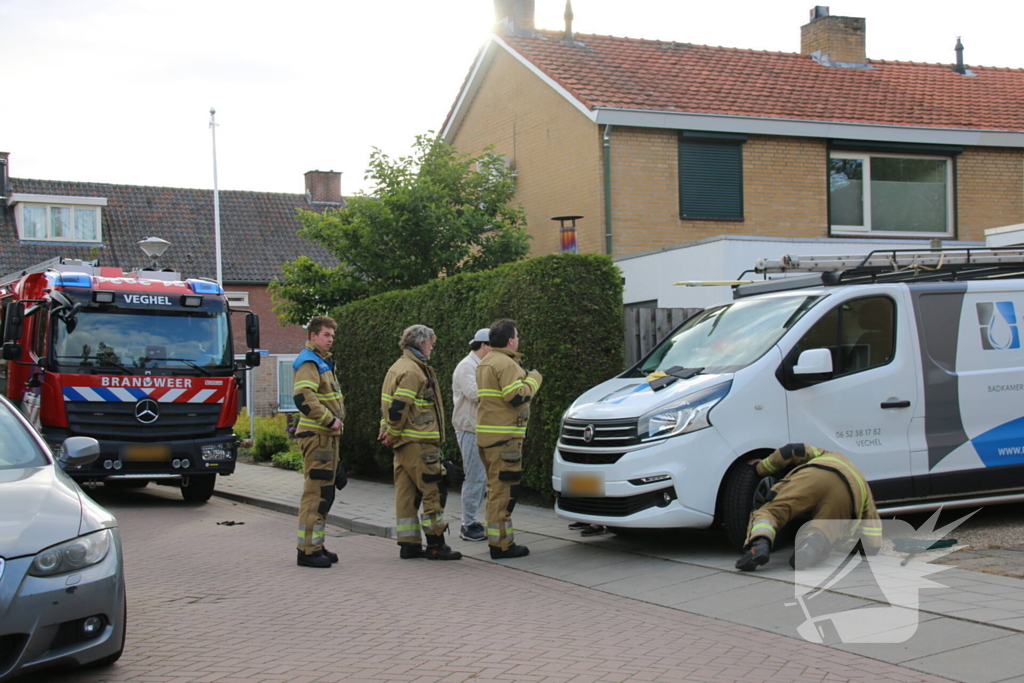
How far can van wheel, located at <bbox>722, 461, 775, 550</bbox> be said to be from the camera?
24.7 feet

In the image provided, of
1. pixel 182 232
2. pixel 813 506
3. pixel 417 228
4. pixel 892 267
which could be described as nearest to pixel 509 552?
pixel 813 506

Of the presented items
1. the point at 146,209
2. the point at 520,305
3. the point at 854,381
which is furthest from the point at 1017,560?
the point at 146,209

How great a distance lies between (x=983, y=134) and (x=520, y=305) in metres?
12.0

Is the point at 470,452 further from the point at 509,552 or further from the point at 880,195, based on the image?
the point at 880,195

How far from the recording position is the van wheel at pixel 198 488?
1331cm

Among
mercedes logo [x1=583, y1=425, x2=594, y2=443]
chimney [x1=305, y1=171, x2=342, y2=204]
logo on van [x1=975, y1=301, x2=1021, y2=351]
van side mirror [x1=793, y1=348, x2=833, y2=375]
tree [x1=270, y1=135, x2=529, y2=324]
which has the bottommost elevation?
mercedes logo [x1=583, y1=425, x2=594, y2=443]

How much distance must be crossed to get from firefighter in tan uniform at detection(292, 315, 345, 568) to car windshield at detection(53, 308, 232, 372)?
5.21 metres

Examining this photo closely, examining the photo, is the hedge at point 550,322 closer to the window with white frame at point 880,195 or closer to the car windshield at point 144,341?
the car windshield at point 144,341

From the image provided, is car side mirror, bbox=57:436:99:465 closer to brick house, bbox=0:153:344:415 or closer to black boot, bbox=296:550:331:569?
black boot, bbox=296:550:331:569

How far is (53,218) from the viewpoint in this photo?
3450 centimetres

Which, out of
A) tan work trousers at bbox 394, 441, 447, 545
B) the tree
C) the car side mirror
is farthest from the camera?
the tree

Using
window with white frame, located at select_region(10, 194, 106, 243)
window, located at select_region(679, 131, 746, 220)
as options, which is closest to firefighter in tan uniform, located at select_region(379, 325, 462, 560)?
window, located at select_region(679, 131, 746, 220)

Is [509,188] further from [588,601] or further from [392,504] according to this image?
[588,601]

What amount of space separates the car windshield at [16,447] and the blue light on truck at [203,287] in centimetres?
717
